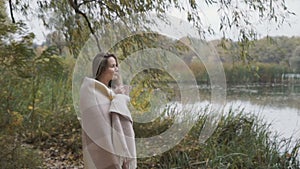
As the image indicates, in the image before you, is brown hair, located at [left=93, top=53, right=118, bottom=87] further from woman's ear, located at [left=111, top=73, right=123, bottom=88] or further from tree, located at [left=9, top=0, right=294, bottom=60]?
tree, located at [left=9, top=0, right=294, bottom=60]

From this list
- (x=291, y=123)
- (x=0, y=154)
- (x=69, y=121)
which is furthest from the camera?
(x=69, y=121)

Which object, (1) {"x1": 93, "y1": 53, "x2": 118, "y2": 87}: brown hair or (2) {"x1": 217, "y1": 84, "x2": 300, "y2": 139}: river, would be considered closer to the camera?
(1) {"x1": 93, "y1": 53, "x2": 118, "y2": 87}: brown hair

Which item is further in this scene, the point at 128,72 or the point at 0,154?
the point at 128,72

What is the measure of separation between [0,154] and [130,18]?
1.26 meters

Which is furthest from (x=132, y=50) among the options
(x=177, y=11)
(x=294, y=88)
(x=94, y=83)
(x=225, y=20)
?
(x=294, y=88)

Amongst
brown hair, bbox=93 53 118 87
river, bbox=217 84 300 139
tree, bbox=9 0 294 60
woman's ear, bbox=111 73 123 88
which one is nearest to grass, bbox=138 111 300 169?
river, bbox=217 84 300 139

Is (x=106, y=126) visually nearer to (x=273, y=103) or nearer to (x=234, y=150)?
(x=234, y=150)

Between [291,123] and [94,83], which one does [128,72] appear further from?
[291,123]

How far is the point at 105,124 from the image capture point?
5.67ft

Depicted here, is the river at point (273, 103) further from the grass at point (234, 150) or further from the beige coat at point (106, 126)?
the beige coat at point (106, 126)

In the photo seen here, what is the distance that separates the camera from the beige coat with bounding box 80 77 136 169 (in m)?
1.73

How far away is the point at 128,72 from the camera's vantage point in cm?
282

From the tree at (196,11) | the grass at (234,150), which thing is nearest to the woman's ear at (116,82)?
the tree at (196,11)

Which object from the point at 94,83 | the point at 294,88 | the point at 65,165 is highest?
the point at 94,83
